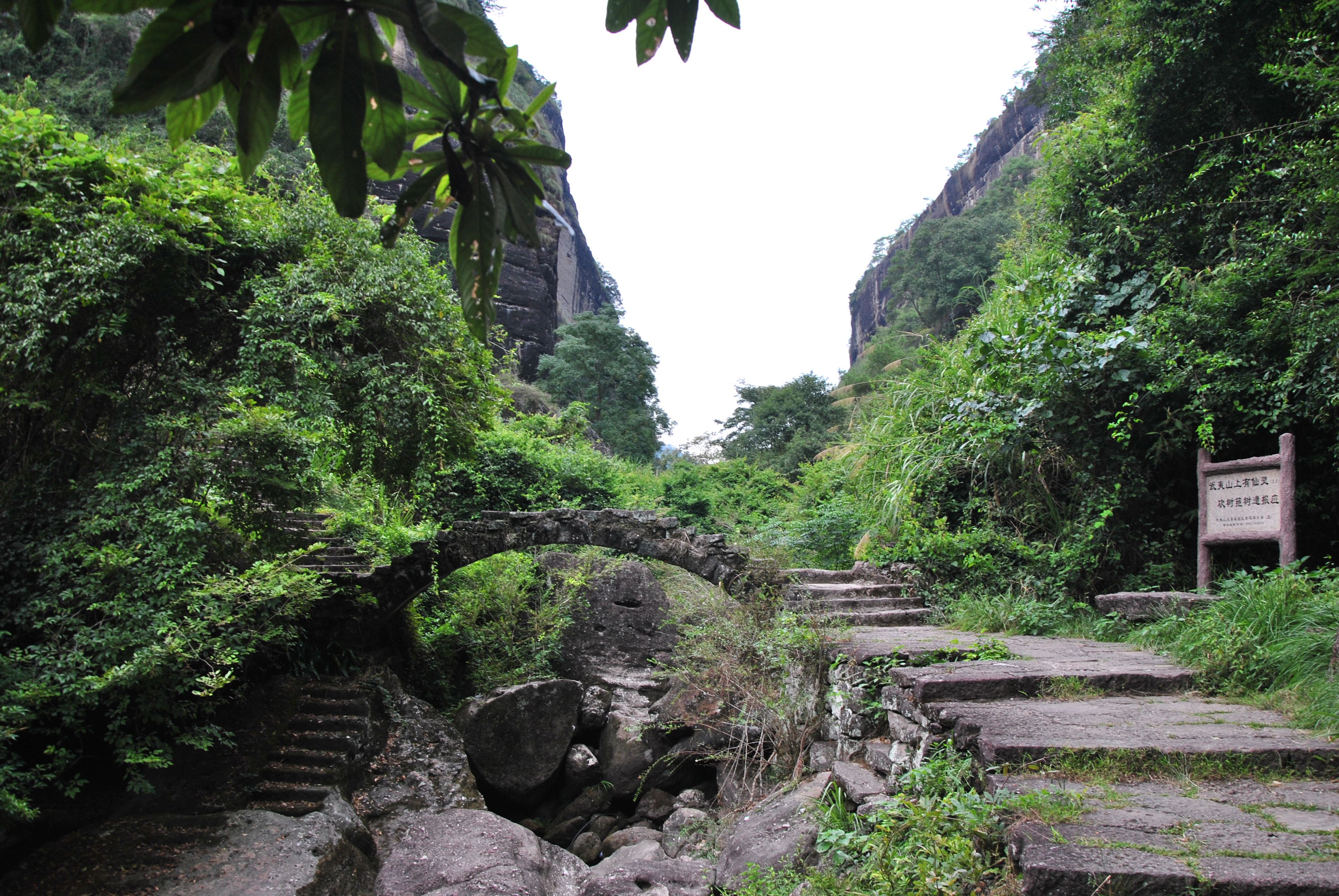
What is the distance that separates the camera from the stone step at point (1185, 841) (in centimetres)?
180

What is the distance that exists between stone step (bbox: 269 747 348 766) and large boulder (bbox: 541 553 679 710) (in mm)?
3687

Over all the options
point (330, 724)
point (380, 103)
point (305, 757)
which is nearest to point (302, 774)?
point (305, 757)

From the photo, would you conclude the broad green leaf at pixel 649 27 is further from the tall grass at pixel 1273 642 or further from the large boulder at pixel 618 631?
the large boulder at pixel 618 631

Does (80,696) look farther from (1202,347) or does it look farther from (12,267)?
(1202,347)

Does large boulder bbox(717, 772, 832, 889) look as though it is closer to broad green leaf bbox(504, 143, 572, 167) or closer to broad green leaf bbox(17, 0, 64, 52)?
broad green leaf bbox(504, 143, 572, 167)

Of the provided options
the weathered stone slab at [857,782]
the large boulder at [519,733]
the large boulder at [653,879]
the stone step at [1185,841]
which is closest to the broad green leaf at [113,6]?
the stone step at [1185,841]

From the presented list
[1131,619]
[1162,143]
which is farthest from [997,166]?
[1131,619]

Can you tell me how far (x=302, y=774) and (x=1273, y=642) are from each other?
6656 mm

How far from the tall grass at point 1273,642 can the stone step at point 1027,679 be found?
0.49ft

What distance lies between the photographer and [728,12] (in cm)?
92

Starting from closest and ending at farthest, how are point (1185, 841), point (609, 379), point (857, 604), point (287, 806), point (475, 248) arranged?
1. point (475, 248)
2. point (1185, 841)
3. point (287, 806)
4. point (857, 604)
5. point (609, 379)

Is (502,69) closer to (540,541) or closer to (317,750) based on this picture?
(317,750)

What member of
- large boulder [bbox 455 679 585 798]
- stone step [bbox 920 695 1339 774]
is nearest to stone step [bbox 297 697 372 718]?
large boulder [bbox 455 679 585 798]

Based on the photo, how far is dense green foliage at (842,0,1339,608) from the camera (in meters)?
4.70
